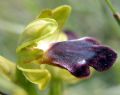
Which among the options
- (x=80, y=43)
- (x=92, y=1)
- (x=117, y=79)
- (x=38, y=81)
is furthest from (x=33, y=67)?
(x=92, y=1)

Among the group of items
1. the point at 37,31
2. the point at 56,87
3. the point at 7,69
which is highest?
the point at 37,31

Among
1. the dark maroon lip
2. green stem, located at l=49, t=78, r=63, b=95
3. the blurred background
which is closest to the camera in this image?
the dark maroon lip

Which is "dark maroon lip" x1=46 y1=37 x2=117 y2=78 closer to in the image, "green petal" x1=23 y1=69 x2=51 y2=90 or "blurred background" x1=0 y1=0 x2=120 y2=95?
"green petal" x1=23 y1=69 x2=51 y2=90

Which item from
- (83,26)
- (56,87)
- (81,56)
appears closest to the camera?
(81,56)

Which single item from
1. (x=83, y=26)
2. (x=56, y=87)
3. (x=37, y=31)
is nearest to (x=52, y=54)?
(x=37, y=31)

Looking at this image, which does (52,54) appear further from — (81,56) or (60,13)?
(60,13)

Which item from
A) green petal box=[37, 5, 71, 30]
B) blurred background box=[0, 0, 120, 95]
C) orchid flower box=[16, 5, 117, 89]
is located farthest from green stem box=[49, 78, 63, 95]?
blurred background box=[0, 0, 120, 95]

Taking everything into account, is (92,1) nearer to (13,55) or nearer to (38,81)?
(13,55)
